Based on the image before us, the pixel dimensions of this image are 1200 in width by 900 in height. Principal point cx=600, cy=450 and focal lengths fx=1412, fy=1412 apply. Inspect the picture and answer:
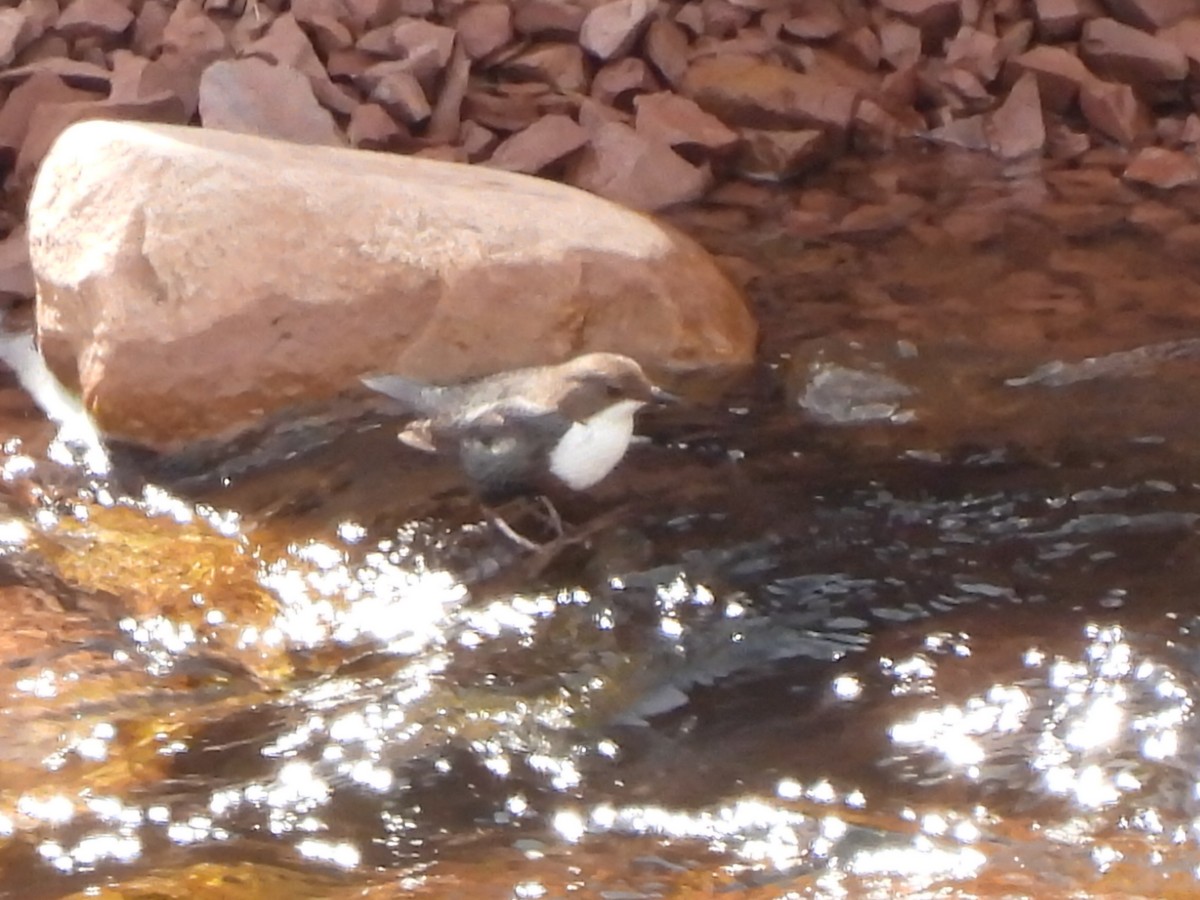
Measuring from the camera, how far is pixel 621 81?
5309mm

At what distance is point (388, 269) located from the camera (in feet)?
12.5

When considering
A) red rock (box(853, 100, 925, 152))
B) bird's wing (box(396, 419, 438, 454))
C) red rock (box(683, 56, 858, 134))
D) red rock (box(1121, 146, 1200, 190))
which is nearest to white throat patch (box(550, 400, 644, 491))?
bird's wing (box(396, 419, 438, 454))

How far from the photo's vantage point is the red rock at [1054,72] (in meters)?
5.27

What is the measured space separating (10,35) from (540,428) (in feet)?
10.4

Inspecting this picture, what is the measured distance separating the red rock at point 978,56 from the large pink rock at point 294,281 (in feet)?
6.64

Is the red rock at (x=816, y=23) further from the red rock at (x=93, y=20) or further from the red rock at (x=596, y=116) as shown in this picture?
the red rock at (x=93, y=20)

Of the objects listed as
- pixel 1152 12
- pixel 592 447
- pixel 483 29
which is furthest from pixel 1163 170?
pixel 592 447

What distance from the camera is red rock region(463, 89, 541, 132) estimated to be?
5156 mm

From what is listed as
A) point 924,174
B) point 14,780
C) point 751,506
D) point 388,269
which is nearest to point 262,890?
point 14,780

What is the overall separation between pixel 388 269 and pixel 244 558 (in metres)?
0.92

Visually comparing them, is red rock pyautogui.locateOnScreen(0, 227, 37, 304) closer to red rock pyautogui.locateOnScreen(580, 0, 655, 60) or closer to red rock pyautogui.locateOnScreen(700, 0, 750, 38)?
red rock pyautogui.locateOnScreen(580, 0, 655, 60)

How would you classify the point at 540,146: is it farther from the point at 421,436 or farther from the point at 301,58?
the point at 421,436

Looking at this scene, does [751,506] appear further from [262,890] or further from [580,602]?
[262,890]

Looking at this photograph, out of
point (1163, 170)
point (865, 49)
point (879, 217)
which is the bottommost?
point (879, 217)
